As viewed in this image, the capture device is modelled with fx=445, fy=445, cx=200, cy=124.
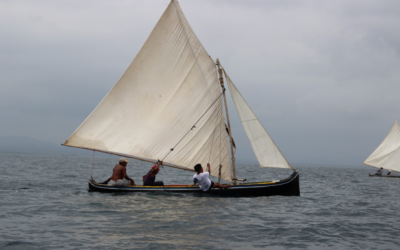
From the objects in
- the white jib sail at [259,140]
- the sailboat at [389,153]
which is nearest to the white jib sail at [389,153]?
the sailboat at [389,153]

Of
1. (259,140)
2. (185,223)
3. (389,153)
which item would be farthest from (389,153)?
(185,223)

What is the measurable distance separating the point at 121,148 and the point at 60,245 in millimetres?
10427

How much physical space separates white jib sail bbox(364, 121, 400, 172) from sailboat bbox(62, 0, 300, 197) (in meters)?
47.9

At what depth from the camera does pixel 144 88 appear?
22.5m

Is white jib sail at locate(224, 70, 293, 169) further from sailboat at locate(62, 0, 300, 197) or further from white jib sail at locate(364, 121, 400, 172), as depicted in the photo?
white jib sail at locate(364, 121, 400, 172)

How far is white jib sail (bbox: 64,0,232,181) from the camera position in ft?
72.0

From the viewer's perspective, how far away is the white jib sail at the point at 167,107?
21.9 m

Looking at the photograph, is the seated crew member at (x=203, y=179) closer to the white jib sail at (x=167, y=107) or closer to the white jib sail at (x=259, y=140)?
the white jib sail at (x=167, y=107)

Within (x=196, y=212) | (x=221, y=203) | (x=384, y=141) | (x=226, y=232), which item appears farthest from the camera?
(x=384, y=141)

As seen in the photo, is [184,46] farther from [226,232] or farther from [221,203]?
[226,232]

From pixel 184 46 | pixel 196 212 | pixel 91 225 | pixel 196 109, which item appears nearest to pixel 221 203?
pixel 196 212

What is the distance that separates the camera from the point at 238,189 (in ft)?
69.4

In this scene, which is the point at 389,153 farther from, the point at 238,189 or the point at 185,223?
the point at 185,223

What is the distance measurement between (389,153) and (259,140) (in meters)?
50.1
